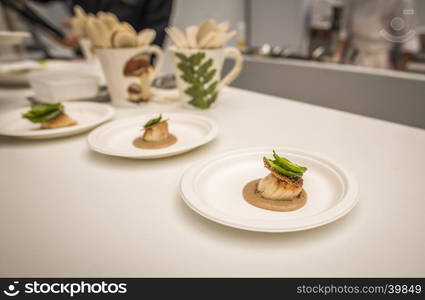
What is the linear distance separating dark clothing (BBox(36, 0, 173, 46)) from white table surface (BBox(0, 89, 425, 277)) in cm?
174

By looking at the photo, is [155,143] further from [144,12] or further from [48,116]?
[144,12]

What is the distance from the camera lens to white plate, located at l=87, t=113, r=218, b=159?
2.13 ft

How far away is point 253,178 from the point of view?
0.57 metres

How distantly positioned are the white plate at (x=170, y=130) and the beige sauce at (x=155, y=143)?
10mm

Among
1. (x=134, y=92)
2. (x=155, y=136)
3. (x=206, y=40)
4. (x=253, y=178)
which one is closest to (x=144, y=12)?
(x=134, y=92)

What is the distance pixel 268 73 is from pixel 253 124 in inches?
34.0

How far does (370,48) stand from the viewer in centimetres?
287

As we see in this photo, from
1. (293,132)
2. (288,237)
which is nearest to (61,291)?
(288,237)

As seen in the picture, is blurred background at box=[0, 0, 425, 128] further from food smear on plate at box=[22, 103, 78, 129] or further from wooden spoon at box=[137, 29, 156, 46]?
food smear on plate at box=[22, 103, 78, 129]

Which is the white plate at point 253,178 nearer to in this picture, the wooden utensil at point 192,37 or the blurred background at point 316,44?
the wooden utensil at point 192,37

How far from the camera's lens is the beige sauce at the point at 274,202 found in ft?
1.54

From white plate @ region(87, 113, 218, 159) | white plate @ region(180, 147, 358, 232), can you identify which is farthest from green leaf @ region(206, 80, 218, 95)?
white plate @ region(180, 147, 358, 232)

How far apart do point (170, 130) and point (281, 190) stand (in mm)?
410

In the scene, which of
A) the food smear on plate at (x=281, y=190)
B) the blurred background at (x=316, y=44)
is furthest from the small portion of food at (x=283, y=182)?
the blurred background at (x=316, y=44)
